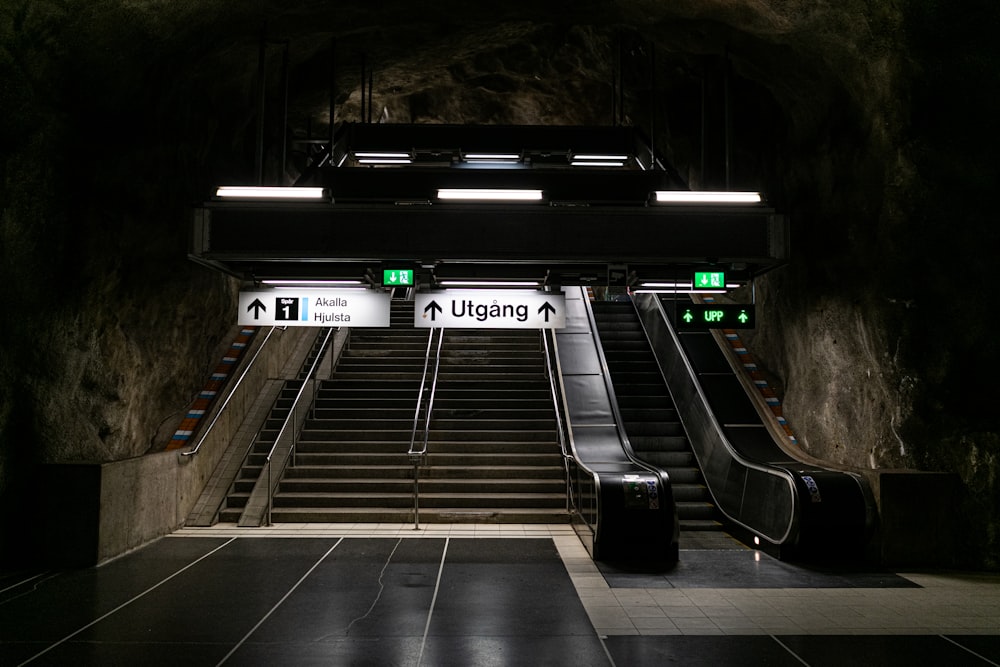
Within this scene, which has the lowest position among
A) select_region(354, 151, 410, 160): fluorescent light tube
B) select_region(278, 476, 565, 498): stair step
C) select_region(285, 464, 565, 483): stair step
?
select_region(278, 476, 565, 498): stair step

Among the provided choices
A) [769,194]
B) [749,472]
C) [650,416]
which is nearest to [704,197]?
[769,194]

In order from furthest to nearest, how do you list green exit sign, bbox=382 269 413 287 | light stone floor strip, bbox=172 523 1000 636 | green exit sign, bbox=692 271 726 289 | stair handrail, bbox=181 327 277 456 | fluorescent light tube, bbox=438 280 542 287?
1. stair handrail, bbox=181 327 277 456
2. fluorescent light tube, bbox=438 280 542 287
3. green exit sign, bbox=692 271 726 289
4. green exit sign, bbox=382 269 413 287
5. light stone floor strip, bbox=172 523 1000 636

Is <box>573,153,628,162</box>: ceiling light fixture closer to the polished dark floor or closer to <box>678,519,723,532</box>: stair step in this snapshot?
<box>678,519,723,532</box>: stair step

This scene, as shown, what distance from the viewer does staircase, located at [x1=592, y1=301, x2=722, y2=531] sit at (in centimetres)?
936

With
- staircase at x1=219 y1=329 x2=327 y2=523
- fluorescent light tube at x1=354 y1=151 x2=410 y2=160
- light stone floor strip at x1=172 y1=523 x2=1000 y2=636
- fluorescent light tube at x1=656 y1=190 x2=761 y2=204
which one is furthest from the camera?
fluorescent light tube at x1=354 y1=151 x2=410 y2=160

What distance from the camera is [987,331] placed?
6879 mm

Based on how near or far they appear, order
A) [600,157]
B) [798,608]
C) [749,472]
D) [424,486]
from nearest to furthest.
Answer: [798,608], [749,472], [424,486], [600,157]

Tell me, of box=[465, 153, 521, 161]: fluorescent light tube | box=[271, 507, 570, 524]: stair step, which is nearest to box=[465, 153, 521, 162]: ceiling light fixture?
box=[465, 153, 521, 161]: fluorescent light tube

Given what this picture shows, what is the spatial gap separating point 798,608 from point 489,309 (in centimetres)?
434

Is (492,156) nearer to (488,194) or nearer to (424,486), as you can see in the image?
(488,194)

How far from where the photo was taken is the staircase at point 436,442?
369 inches

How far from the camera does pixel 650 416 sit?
36.7 ft

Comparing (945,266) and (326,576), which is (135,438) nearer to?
(326,576)

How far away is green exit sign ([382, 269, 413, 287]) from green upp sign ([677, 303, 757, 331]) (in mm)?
3095
